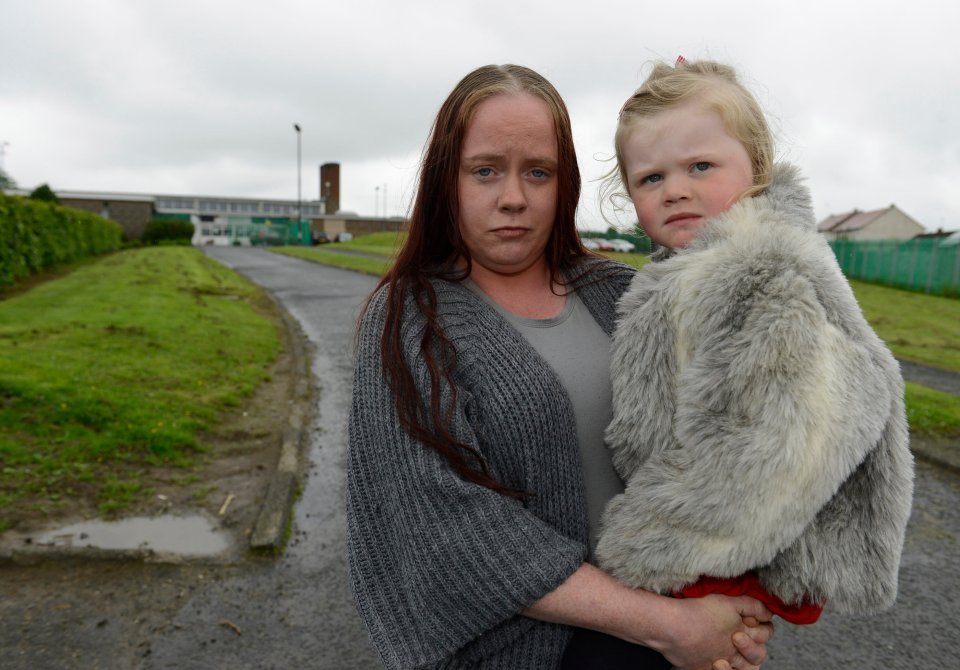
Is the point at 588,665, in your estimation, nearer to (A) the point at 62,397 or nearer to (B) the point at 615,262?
(B) the point at 615,262

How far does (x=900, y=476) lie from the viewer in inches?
57.4

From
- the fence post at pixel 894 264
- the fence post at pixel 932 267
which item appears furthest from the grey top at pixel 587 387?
the fence post at pixel 894 264

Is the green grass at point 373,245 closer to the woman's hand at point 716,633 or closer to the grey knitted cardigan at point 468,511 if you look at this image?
the grey knitted cardigan at point 468,511

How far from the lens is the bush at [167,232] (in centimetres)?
5959

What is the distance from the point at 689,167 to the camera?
1.80 m

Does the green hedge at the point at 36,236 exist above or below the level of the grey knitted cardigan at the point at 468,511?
below

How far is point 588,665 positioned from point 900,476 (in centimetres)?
78

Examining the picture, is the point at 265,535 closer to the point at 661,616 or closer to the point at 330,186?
the point at 661,616

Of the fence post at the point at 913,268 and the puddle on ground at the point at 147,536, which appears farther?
the fence post at the point at 913,268

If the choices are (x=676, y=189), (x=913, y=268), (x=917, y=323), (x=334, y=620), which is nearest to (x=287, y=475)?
(x=334, y=620)

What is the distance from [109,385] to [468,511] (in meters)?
7.01

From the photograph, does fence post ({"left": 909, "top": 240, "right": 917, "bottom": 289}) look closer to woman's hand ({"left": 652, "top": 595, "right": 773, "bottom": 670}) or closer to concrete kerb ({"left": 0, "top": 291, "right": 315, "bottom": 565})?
concrete kerb ({"left": 0, "top": 291, "right": 315, "bottom": 565})

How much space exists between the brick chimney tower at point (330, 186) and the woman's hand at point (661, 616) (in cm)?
9871

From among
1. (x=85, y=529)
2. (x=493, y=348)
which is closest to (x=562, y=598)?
(x=493, y=348)
